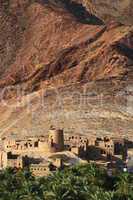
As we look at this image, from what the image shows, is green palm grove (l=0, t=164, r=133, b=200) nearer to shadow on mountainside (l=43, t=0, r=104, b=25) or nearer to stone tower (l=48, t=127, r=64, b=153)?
stone tower (l=48, t=127, r=64, b=153)

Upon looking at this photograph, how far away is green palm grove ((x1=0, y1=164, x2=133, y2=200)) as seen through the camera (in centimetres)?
9719

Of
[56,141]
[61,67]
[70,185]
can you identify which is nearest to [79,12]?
[61,67]

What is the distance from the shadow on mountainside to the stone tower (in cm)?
7085

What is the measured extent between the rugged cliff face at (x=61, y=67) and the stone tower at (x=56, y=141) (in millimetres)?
11501

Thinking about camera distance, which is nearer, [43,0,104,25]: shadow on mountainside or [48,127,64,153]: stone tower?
[48,127,64,153]: stone tower

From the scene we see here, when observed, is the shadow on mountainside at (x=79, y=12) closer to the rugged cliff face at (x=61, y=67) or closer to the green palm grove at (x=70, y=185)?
the rugged cliff face at (x=61, y=67)

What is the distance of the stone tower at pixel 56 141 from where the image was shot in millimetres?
116500

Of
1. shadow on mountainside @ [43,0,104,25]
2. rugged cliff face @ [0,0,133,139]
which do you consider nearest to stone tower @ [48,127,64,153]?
rugged cliff face @ [0,0,133,139]

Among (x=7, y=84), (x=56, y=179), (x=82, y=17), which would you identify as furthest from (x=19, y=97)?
(x=56, y=179)

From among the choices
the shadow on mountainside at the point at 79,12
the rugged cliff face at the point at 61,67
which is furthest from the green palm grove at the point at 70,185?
the shadow on mountainside at the point at 79,12

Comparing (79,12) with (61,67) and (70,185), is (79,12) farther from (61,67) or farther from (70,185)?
(70,185)

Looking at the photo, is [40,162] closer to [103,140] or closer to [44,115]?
[103,140]

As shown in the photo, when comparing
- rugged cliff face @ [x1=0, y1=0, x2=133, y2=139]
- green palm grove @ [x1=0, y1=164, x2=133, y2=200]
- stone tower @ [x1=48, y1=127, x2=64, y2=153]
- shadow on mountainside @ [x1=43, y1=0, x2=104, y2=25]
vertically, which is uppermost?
shadow on mountainside @ [x1=43, y1=0, x2=104, y2=25]

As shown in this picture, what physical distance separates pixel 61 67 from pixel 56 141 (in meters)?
48.6
